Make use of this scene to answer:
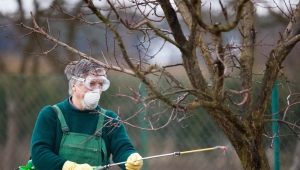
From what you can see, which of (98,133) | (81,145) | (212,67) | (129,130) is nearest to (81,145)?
(81,145)

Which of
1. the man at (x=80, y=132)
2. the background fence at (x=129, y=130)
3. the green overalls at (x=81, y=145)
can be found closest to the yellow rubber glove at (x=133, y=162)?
the man at (x=80, y=132)

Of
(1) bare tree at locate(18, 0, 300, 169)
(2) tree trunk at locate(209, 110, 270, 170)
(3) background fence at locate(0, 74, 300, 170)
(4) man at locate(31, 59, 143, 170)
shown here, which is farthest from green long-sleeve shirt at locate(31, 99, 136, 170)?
(3) background fence at locate(0, 74, 300, 170)

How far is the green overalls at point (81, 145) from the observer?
503 cm

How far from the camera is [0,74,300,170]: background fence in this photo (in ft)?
25.8

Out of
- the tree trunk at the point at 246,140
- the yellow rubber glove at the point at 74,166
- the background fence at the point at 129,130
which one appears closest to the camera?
the tree trunk at the point at 246,140

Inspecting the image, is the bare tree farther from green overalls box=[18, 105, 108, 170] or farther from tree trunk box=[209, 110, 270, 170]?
green overalls box=[18, 105, 108, 170]

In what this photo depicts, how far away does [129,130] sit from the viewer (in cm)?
843

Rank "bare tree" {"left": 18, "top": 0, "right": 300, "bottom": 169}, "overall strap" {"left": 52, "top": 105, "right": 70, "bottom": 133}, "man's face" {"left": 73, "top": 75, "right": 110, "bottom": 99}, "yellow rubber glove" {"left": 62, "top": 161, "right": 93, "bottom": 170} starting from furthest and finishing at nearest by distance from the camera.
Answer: "man's face" {"left": 73, "top": 75, "right": 110, "bottom": 99}, "overall strap" {"left": 52, "top": 105, "right": 70, "bottom": 133}, "yellow rubber glove" {"left": 62, "top": 161, "right": 93, "bottom": 170}, "bare tree" {"left": 18, "top": 0, "right": 300, "bottom": 169}

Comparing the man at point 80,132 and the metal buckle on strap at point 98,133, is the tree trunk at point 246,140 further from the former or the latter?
the metal buckle on strap at point 98,133

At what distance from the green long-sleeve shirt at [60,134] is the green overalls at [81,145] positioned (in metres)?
0.03

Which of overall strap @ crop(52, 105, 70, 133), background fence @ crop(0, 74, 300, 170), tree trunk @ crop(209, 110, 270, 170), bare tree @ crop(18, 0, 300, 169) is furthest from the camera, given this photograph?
background fence @ crop(0, 74, 300, 170)

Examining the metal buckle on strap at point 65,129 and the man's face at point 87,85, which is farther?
the man's face at point 87,85

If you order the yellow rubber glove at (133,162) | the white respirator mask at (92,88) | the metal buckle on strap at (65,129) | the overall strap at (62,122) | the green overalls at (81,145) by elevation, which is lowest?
the yellow rubber glove at (133,162)

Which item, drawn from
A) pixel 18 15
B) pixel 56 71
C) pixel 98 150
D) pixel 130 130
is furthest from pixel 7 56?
pixel 98 150
